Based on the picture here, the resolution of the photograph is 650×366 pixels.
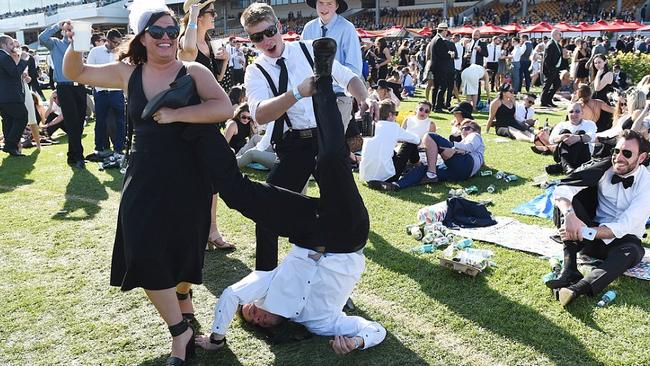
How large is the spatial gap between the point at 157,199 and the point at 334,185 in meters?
0.89

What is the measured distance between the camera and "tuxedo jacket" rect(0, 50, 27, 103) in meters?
8.41

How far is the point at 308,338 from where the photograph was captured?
3238 mm

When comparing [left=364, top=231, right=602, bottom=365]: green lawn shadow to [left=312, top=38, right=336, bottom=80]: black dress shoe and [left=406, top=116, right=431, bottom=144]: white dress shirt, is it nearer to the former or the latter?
[left=312, top=38, right=336, bottom=80]: black dress shoe

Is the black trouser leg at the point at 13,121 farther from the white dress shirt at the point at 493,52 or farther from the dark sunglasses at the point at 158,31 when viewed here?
the white dress shirt at the point at 493,52

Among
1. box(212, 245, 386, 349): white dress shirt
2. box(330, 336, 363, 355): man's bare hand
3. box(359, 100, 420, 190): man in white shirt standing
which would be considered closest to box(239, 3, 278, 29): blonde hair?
box(212, 245, 386, 349): white dress shirt

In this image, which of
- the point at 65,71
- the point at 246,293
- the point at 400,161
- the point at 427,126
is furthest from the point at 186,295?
the point at 427,126

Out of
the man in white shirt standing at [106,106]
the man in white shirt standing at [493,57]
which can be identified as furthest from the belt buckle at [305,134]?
the man in white shirt standing at [493,57]

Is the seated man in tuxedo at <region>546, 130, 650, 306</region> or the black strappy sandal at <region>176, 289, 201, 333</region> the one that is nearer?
the black strappy sandal at <region>176, 289, 201, 333</region>

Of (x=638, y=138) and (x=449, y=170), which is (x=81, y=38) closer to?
(x=638, y=138)

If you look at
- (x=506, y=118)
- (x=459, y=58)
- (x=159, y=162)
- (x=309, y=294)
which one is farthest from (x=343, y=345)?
(x=459, y=58)

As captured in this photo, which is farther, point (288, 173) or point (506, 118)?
point (506, 118)

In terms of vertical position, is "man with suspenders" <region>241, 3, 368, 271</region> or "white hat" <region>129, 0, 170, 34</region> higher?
"white hat" <region>129, 0, 170, 34</region>

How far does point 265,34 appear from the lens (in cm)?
330

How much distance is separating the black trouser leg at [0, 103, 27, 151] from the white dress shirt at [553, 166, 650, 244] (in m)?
8.40
